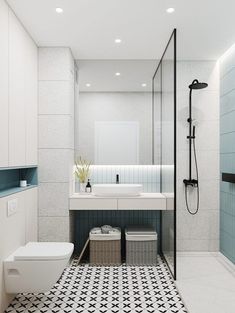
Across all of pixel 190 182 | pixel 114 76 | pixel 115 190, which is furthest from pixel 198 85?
pixel 115 190

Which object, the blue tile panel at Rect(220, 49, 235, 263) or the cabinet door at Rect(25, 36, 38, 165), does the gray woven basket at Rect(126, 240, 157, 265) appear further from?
the cabinet door at Rect(25, 36, 38, 165)

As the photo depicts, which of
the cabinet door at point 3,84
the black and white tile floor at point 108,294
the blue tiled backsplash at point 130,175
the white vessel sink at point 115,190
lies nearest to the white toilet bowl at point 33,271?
the black and white tile floor at point 108,294

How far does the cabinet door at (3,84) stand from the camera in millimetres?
2352

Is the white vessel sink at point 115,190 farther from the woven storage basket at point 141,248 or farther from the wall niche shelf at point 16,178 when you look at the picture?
the wall niche shelf at point 16,178

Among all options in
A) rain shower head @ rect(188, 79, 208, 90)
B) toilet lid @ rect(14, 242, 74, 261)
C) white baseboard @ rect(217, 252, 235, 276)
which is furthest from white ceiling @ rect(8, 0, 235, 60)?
white baseboard @ rect(217, 252, 235, 276)

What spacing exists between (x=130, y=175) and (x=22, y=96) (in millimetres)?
1800

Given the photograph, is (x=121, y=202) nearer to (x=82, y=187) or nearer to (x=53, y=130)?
(x=82, y=187)

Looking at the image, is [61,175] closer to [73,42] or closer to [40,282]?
[40,282]

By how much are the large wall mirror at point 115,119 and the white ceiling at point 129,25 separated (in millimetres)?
385

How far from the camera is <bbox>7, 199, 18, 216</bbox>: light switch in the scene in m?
2.47

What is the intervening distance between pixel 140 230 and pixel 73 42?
242 cm

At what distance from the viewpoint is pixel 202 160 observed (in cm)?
385

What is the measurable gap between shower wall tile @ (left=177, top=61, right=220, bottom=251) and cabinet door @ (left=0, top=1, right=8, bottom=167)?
89.7 inches

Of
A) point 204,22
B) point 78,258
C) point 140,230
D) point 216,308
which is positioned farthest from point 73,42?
point 216,308
